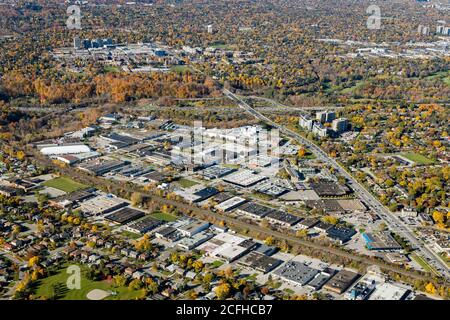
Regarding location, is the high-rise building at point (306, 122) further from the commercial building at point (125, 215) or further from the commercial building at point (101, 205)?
the commercial building at point (125, 215)

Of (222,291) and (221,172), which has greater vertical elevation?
(221,172)

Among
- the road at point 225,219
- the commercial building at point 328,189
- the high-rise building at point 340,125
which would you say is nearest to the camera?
the road at point 225,219

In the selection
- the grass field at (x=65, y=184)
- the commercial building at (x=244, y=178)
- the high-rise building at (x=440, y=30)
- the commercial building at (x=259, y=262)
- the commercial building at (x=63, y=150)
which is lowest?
the commercial building at (x=259, y=262)

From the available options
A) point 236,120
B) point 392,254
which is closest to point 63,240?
point 392,254

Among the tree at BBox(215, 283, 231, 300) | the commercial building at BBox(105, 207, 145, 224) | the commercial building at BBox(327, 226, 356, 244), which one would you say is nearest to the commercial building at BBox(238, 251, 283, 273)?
the tree at BBox(215, 283, 231, 300)

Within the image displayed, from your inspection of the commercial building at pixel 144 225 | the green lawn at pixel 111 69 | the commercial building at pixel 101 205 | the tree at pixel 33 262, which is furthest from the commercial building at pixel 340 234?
the green lawn at pixel 111 69

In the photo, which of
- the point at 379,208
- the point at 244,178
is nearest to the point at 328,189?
the point at 379,208

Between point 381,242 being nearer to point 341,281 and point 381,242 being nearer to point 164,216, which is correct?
point 341,281
